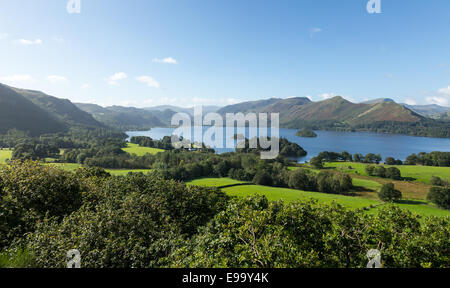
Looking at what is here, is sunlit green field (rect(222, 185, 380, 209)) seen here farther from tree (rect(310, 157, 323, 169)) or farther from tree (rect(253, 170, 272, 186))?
tree (rect(310, 157, 323, 169))

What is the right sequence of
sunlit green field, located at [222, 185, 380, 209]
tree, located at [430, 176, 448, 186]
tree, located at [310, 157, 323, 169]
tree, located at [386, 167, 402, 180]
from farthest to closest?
tree, located at [310, 157, 323, 169], tree, located at [386, 167, 402, 180], tree, located at [430, 176, 448, 186], sunlit green field, located at [222, 185, 380, 209]

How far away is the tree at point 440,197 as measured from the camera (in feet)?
144

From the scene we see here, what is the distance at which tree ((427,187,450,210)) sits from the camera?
4394 cm

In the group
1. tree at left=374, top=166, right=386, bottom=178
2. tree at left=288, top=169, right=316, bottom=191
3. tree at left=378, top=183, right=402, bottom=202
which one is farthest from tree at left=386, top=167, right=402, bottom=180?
tree at left=288, top=169, right=316, bottom=191

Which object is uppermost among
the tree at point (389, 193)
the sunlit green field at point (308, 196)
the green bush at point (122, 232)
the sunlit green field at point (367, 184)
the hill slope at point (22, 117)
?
the hill slope at point (22, 117)

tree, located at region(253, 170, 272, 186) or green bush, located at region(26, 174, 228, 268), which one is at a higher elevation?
green bush, located at region(26, 174, 228, 268)

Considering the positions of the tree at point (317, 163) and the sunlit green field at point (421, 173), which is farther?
the tree at point (317, 163)

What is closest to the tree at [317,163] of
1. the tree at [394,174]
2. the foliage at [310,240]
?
the tree at [394,174]

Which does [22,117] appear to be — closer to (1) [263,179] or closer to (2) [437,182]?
(1) [263,179]

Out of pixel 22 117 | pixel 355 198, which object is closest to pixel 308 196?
pixel 355 198

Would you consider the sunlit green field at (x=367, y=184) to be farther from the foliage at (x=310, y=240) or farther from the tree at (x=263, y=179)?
the foliage at (x=310, y=240)

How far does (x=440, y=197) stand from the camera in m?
44.7
